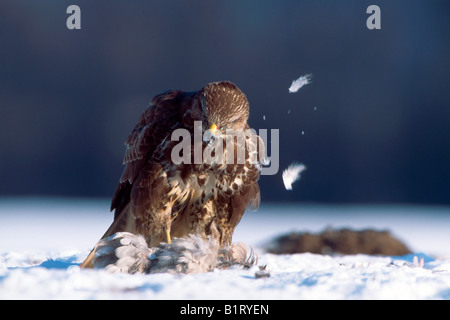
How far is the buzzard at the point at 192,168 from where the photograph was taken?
201cm

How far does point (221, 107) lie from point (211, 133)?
0.36 ft

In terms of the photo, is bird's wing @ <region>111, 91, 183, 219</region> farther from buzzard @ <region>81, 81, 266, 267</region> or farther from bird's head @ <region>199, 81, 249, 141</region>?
bird's head @ <region>199, 81, 249, 141</region>

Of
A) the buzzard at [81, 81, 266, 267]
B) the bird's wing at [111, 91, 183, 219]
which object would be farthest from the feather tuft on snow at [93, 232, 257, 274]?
the bird's wing at [111, 91, 183, 219]

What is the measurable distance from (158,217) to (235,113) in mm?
544

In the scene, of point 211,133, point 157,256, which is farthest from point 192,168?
point 157,256

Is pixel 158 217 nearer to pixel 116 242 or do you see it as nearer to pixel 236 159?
pixel 116 242

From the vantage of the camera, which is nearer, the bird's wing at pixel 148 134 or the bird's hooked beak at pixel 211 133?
the bird's hooked beak at pixel 211 133

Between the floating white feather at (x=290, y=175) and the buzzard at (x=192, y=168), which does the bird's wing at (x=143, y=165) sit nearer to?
the buzzard at (x=192, y=168)

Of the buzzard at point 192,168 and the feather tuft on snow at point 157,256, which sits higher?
the buzzard at point 192,168

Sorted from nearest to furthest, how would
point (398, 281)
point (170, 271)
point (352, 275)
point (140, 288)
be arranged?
1. point (140, 288)
2. point (398, 281)
3. point (352, 275)
4. point (170, 271)

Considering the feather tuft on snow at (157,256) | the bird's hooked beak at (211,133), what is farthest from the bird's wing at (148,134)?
the feather tuft on snow at (157,256)

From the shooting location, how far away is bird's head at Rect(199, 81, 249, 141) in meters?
1.94
